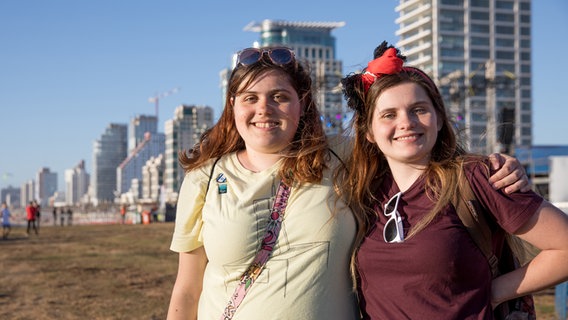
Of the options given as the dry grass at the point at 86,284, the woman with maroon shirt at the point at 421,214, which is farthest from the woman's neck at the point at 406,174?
the dry grass at the point at 86,284

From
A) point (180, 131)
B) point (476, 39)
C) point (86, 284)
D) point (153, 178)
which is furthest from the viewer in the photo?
point (153, 178)

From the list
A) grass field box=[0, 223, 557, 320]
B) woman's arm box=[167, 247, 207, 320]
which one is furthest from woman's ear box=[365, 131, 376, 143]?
grass field box=[0, 223, 557, 320]

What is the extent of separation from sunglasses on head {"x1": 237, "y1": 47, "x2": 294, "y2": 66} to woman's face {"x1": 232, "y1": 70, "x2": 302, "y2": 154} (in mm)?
58

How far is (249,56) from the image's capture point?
2570mm

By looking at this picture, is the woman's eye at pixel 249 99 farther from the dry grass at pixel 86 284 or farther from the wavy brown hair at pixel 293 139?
the dry grass at pixel 86 284

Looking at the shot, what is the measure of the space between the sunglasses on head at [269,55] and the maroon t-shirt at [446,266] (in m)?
0.81

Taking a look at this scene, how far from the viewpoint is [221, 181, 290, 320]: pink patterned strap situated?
232 centimetres

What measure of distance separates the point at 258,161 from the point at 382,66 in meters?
0.61

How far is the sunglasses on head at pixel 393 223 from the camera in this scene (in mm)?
2186

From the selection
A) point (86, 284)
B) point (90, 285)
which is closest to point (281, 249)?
point (90, 285)

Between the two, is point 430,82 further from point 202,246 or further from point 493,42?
point 493,42

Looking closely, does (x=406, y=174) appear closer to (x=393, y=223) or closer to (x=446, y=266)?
(x=393, y=223)

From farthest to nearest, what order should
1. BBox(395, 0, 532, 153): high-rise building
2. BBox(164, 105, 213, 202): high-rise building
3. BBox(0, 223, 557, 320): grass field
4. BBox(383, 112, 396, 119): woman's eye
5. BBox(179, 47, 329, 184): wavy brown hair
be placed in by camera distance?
BBox(164, 105, 213, 202): high-rise building → BBox(395, 0, 532, 153): high-rise building → BBox(0, 223, 557, 320): grass field → BBox(179, 47, 329, 184): wavy brown hair → BBox(383, 112, 396, 119): woman's eye

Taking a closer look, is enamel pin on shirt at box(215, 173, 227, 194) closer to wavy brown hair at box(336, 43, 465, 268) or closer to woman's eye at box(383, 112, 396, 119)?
wavy brown hair at box(336, 43, 465, 268)
